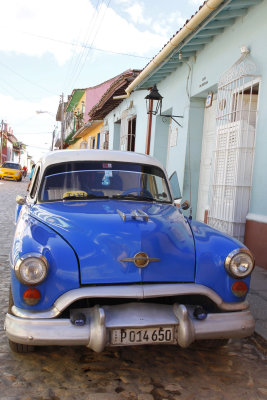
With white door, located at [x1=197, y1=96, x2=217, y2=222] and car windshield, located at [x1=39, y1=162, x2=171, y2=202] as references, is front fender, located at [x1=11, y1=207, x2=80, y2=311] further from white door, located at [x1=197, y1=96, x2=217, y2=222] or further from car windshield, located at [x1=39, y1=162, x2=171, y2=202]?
white door, located at [x1=197, y1=96, x2=217, y2=222]

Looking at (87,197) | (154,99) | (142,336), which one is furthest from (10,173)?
(142,336)

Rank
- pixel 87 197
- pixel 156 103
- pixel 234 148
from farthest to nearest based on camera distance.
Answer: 1. pixel 156 103
2. pixel 234 148
3. pixel 87 197

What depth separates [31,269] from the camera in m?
2.49

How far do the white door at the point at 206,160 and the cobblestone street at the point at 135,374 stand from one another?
548 cm

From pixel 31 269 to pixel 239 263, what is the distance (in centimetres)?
137

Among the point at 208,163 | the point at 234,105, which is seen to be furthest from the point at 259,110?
the point at 208,163

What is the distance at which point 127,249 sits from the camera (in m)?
2.62

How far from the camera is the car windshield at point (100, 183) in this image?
3.67 meters

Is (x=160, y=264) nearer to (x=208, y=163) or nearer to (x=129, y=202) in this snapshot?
(x=129, y=202)

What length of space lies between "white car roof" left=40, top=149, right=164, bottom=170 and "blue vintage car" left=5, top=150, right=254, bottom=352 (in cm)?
92

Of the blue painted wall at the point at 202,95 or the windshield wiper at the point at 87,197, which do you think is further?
the blue painted wall at the point at 202,95

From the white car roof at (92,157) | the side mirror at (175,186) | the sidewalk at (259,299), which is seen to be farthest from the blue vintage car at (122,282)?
the side mirror at (175,186)

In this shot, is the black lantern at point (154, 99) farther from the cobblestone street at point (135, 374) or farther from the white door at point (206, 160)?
the cobblestone street at point (135, 374)

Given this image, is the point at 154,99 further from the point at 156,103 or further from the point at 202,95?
the point at 156,103
